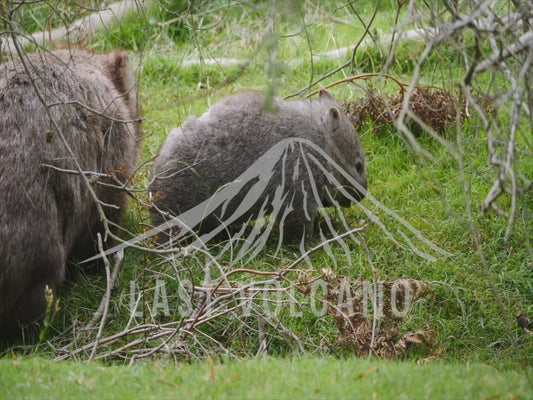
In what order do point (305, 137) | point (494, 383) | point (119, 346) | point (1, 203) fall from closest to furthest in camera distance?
1. point (494, 383)
2. point (1, 203)
3. point (119, 346)
4. point (305, 137)

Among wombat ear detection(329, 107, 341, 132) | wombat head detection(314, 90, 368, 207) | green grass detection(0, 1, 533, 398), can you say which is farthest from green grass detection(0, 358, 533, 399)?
wombat ear detection(329, 107, 341, 132)

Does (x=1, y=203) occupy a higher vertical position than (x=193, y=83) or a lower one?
lower

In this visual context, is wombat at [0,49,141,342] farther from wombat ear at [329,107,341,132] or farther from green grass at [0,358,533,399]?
wombat ear at [329,107,341,132]

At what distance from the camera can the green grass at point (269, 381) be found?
3734 mm

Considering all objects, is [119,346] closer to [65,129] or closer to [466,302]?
[65,129]

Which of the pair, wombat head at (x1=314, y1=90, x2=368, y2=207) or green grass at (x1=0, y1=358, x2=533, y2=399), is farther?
wombat head at (x1=314, y1=90, x2=368, y2=207)

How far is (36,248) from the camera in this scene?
512 centimetres

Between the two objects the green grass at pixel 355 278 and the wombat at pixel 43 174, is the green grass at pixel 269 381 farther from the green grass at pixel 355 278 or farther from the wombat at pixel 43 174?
the wombat at pixel 43 174

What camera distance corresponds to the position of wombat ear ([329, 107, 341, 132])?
6.39m

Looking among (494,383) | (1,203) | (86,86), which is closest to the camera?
(494,383)

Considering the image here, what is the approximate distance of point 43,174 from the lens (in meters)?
5.26

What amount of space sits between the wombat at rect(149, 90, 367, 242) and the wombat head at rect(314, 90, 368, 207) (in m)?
0.01

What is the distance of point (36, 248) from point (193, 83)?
404 centimetres

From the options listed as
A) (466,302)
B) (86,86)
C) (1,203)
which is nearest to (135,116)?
(86,86)
